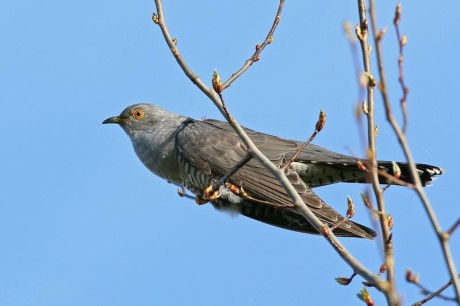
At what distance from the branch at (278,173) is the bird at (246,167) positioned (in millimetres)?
2714

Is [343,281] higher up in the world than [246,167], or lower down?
lower down

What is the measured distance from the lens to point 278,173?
10.8 feet

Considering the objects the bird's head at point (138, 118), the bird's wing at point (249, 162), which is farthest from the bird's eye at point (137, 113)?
the bird's wing at point (249, 162)

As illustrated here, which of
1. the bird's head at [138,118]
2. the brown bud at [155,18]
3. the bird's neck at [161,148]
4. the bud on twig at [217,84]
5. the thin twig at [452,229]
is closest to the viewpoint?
the thin twig at [452,229]

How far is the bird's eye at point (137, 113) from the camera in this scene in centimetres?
812

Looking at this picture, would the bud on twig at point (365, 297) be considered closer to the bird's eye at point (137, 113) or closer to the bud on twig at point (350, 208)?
the bud on twig at point (350, 208)

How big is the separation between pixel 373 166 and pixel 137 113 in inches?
231

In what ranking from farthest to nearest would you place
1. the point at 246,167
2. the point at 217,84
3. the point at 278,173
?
1. the point at 246,167
2. the point at 217,84
3. the point at 278,173

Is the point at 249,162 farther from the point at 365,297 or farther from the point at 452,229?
the point at 452,229

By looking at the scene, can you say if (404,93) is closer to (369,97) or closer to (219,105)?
(369,97)

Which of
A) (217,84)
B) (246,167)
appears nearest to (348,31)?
(217,84)

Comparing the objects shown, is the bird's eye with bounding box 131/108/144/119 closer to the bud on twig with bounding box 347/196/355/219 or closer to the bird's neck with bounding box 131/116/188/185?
the bird's neck with bounding box 131/116/188/185

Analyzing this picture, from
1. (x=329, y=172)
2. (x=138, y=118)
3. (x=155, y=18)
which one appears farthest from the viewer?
(x=138, y=118)

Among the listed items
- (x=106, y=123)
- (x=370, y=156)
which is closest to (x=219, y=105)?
(x=370, y=156)
